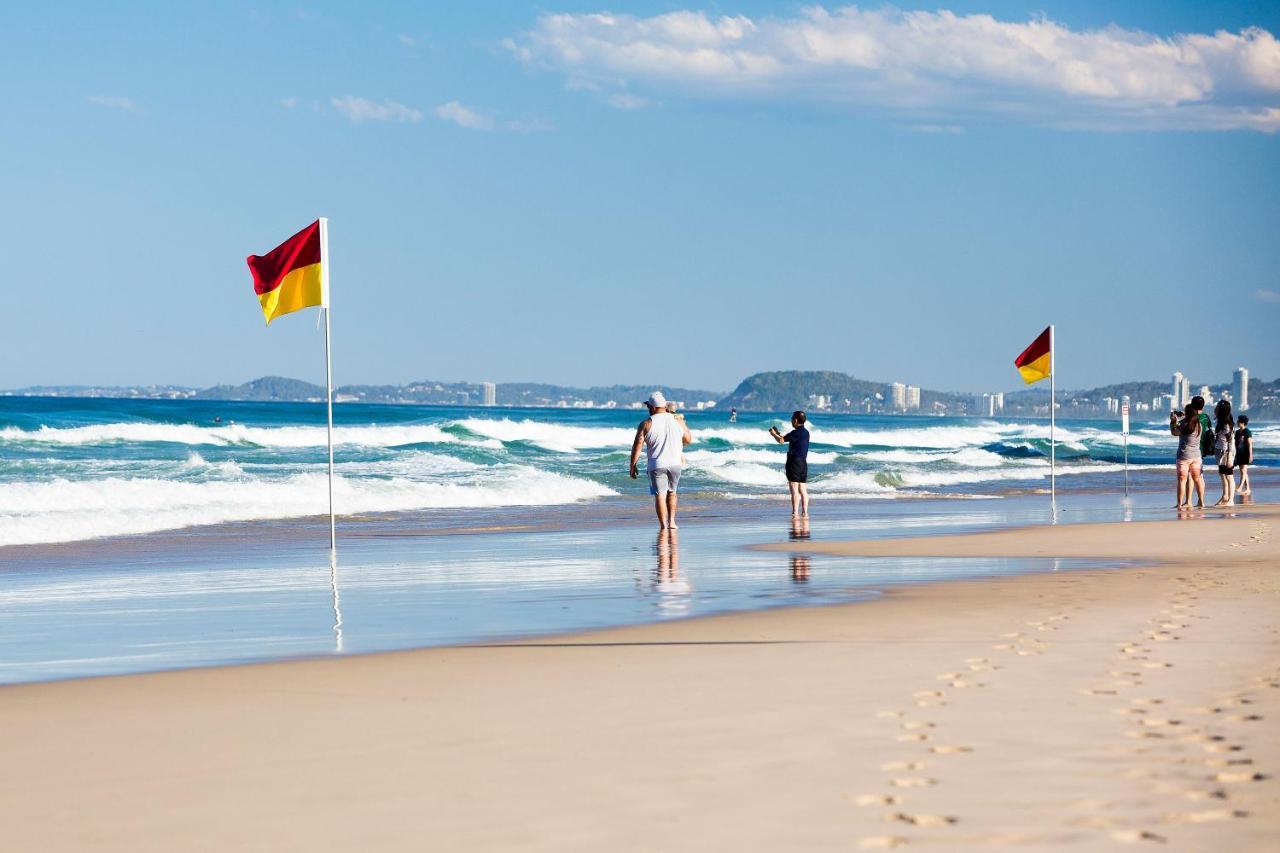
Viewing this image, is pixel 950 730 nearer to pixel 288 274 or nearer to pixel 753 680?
pixel 753 680

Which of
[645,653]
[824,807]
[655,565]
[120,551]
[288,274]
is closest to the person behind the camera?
[824,807]

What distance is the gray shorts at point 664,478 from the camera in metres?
18.0

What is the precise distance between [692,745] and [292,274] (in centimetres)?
1092

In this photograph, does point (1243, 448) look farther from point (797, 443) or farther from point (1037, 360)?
point (797, 443)

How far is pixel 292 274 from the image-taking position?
50.6 ft

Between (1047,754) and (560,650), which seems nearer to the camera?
(1047,754)

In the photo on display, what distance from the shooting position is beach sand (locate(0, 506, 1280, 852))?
4492mm

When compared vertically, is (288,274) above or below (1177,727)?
above

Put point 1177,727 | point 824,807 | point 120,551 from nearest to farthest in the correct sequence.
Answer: point 824,807 < point 1177,727 < point 120,551

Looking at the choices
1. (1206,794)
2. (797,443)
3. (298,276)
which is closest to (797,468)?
(797,443)

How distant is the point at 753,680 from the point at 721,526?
1378 centimetres

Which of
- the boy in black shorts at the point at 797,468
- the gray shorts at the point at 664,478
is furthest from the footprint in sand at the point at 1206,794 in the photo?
the boy in black shorts at the point at 797,468

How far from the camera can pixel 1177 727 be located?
571cm

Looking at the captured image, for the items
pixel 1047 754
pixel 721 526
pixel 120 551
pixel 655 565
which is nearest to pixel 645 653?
pixel 1047 754
